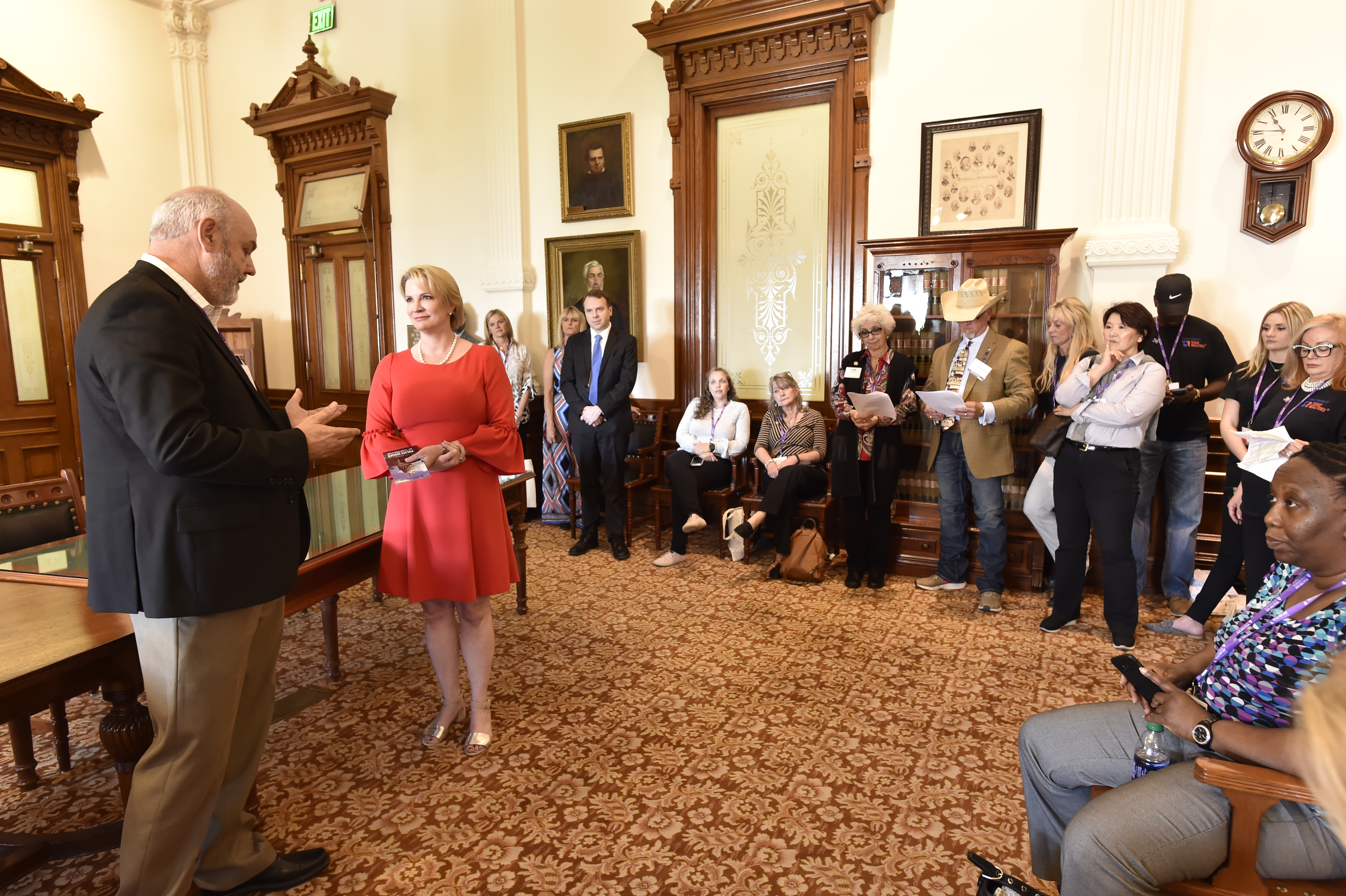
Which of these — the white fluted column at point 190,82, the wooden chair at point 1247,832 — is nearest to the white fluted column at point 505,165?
the white fluted column at point 190,82

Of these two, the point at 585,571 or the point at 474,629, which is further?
the point at 585,571

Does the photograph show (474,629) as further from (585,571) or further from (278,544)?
(585,571)

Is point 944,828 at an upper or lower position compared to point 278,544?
lower

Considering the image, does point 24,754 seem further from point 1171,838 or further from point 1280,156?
point 1280,156

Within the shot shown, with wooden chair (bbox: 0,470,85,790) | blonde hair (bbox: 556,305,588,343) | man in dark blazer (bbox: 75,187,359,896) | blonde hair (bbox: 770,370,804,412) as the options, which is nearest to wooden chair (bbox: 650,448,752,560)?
blonde hair (bbox: 770,370,804,412)

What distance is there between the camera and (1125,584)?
3613 millimetres

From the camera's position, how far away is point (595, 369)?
565 cm

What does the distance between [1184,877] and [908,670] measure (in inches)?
79.3

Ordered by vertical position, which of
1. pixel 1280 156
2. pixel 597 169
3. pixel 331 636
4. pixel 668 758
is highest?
pixel 597 169

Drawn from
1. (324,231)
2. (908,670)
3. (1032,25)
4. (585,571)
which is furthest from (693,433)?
(324,231)

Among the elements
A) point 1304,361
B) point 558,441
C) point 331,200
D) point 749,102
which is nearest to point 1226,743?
point 1304,361

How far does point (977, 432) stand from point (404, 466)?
3151 mm

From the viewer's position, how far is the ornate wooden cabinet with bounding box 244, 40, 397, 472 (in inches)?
290

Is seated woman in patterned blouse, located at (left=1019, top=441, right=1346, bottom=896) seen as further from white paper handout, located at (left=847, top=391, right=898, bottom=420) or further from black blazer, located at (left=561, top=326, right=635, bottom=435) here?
black blazer, located at (left=561, top=326, right=635, bottom=435)
